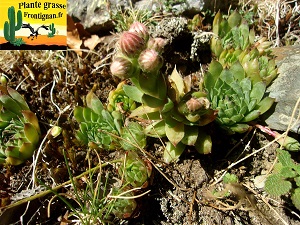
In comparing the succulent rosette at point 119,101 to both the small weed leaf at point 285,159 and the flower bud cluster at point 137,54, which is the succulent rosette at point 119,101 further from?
the small weed leaf at point 285,159

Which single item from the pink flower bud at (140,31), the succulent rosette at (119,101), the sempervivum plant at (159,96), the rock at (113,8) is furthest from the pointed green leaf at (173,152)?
the rock at (113,8)

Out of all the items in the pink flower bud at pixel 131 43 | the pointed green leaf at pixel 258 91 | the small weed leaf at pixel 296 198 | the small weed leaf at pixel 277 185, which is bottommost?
the small weed leaf at pixel 296 198

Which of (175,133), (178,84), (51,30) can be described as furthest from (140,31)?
(51,30)

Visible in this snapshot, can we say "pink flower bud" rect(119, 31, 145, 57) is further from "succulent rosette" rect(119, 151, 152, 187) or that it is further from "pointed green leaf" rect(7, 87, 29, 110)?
"pointed green leaf" rect(7, 87, 29, 110)

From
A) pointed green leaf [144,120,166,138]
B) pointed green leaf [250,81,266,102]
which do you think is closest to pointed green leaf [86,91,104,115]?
pointed green leaf [144,120,166,138]

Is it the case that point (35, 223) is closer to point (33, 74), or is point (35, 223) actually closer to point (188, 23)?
point (33, 74)

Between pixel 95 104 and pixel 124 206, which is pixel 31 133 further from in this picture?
pixel 124 206

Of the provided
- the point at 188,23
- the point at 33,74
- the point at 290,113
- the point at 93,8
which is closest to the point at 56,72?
the point at 33,74
